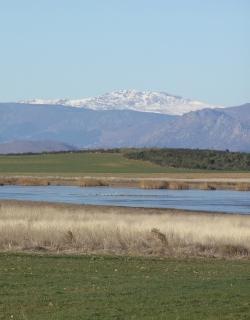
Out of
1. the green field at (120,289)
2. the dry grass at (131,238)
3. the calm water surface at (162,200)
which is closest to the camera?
the green field at (120,289)

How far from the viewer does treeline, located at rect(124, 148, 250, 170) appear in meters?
123

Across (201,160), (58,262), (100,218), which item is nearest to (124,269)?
(58,262)

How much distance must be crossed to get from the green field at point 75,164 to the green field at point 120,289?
8439 cm

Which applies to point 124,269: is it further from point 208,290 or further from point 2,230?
point 2,230

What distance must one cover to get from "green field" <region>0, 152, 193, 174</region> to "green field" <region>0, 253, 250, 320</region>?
84393 mm

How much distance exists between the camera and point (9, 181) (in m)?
93.6

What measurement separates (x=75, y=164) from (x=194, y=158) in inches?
717

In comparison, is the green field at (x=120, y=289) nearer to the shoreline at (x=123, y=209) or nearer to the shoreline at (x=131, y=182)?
the shoreline at (x=123, y=209)

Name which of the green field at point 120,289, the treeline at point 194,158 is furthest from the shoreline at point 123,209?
the treeline at point 194,158

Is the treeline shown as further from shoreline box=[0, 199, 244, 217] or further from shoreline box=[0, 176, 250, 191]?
shoreline box=[0, 199, 244, 217]

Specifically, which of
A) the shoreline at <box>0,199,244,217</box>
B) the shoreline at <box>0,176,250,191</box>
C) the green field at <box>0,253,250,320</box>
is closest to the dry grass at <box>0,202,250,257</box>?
the green field at <box>0,253,250,320</box>

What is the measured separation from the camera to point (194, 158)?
127625mm

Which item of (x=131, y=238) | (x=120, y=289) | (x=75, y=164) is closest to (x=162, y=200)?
(x=131, y=238)

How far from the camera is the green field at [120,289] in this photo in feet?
51.1
